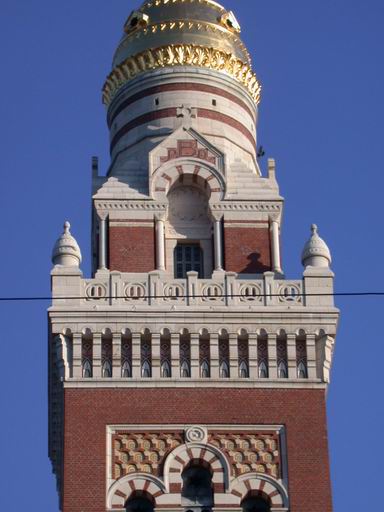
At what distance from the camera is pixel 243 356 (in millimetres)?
54250

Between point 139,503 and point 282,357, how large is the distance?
542 cm

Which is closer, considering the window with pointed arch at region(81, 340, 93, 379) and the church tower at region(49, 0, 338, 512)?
the church tower at region(49, 0, 338, 512)

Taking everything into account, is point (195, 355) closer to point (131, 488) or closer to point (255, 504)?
point (131, 488)

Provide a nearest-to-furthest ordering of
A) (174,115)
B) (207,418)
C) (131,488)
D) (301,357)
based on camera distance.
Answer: (131,488) → (207,418) → (301,357) → (174,115)

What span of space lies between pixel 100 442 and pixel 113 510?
1844 millimetres

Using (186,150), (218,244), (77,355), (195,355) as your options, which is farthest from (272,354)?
(186,150)

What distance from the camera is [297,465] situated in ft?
173

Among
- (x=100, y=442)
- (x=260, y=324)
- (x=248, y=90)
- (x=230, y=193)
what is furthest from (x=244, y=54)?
(x=100, y=442)

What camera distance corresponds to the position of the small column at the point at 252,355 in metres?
53.9

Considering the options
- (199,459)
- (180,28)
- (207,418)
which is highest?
(180,28)

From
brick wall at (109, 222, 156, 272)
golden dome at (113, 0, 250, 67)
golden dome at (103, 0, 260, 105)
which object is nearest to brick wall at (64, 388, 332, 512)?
brick wall at (109, 222, 156, 272)

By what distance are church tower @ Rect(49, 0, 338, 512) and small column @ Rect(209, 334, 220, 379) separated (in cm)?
3

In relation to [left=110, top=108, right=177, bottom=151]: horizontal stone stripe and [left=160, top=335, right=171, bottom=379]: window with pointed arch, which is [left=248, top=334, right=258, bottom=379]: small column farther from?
[left=110, top=108, right=177, bottom=151]: horizontal stone stripe

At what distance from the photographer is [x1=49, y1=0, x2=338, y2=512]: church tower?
5241cm
